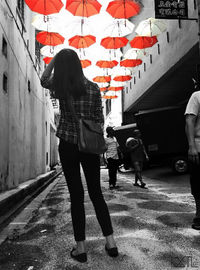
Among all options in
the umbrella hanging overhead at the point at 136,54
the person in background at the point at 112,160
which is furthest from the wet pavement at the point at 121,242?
the umbrella hanging overhead at the point at 136,54

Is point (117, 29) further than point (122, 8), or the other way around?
point (117, 29)

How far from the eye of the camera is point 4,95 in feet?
21.0

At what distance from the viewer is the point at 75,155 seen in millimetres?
2336

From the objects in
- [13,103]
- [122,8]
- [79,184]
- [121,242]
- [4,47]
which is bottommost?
[121,242]

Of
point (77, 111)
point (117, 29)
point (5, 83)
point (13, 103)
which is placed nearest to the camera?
point (77, 111)

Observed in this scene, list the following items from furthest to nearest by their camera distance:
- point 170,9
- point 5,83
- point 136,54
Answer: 1. point 136,54
2. point 170,9
3. point 5,83

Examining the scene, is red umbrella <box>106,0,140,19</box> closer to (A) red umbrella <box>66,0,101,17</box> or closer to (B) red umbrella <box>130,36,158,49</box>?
(A) red umbrella <box>66,0,101,17</box>

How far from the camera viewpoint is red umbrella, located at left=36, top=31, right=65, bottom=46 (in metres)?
9.97

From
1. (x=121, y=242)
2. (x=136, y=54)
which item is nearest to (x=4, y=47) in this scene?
(x=121, y=242)

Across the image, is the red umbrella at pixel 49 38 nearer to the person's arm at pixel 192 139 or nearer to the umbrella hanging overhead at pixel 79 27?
the umbrella hanging overhead at pixel 79 27

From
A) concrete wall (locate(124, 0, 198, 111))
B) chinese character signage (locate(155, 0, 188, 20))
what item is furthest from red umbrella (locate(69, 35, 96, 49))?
chinese character signage (locate(155, 0, 188, 20))

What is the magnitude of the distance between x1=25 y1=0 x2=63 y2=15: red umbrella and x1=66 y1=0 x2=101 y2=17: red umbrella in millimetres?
486

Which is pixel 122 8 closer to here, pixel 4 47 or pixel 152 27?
pixel 152 27

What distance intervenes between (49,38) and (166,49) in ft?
15.8
